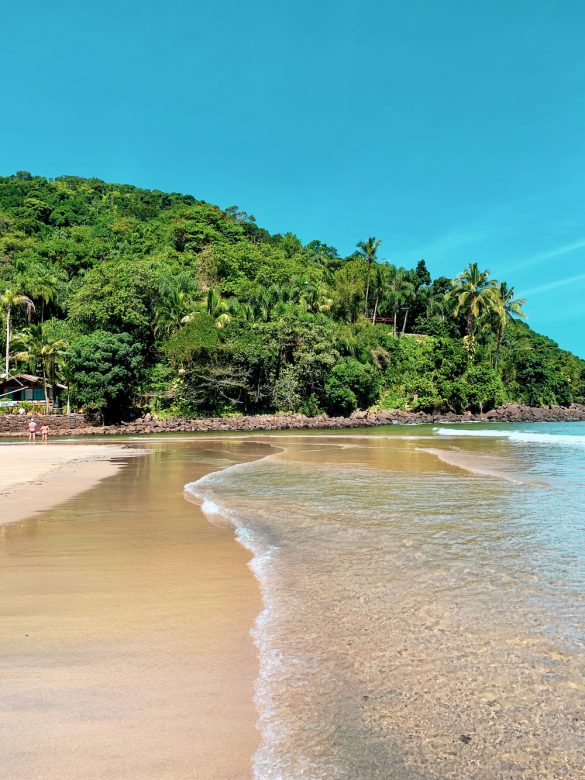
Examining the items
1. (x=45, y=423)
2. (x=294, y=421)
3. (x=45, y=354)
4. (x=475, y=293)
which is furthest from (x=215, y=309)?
(x=475, y=293)

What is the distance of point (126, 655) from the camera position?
340 centimetres

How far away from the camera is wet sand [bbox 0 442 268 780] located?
2.40 m

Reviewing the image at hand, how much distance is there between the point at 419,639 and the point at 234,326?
45.0 m

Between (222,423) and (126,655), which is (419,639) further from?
(222,423)

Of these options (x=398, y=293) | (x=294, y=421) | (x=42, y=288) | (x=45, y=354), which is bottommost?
(x=294, y=421)

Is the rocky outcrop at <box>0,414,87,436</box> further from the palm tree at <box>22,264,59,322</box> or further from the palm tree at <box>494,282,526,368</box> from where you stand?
the palm tree at <box>494,282,526,368</box>

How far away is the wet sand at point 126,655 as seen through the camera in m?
2.40

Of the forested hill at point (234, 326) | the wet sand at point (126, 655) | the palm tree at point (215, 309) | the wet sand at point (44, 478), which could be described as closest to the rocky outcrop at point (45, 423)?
the forested hill at point (234, 326)

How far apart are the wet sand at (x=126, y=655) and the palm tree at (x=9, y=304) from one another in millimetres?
44146

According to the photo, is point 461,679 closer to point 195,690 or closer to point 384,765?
point 384,765

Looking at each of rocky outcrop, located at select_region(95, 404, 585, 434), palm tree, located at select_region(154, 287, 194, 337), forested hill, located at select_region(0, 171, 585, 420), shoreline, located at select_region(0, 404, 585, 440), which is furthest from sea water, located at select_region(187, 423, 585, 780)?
palm tree, located at select_region(154, 287, 194, 337)

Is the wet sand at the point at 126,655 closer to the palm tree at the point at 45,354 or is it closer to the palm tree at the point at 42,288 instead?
the palm tree at the point at 45,354

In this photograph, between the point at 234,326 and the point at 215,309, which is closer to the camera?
the point at 234,326

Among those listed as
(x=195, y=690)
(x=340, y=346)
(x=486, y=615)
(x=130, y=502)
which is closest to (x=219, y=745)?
(x=195, y=690)
